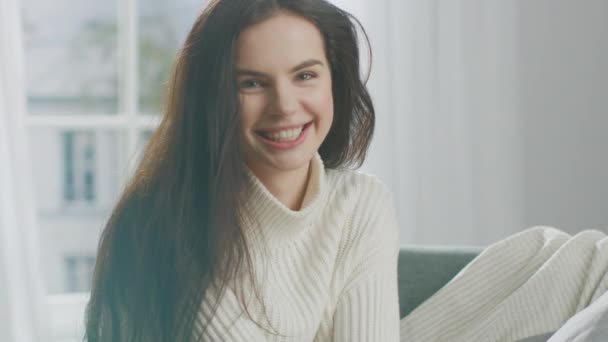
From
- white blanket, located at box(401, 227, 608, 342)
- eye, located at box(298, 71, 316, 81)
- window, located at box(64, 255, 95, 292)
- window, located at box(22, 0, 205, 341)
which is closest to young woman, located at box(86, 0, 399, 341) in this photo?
eye, located at box(298, 71, 316, 81)

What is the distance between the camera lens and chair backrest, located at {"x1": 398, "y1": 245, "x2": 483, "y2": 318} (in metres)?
1.99

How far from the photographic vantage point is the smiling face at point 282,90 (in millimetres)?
1427

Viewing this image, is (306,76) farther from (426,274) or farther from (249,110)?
(426,274)

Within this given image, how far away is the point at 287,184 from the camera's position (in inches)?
63.3

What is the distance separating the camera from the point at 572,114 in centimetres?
332

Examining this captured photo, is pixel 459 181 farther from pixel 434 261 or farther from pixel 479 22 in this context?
pixel 434 261

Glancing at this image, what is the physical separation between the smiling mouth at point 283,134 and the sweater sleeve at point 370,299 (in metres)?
0.27

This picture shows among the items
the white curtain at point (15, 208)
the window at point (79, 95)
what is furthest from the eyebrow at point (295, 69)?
the window at point (79, 95)

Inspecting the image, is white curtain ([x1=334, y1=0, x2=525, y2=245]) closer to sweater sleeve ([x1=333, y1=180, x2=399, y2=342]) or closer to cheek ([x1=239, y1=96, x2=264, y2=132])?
sweater sleeve ([x1=333, y1=180, x2=399, y2=342])

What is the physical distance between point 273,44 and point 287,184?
0.28 m

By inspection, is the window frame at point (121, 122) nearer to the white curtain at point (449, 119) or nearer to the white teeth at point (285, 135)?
the white curtain at point (449, 119)

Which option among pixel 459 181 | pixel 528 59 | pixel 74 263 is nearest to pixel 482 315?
pixel 459 181

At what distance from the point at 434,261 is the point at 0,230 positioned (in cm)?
177

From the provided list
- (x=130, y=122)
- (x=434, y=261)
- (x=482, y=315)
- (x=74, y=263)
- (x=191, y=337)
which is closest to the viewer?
(x=191, y=337)
